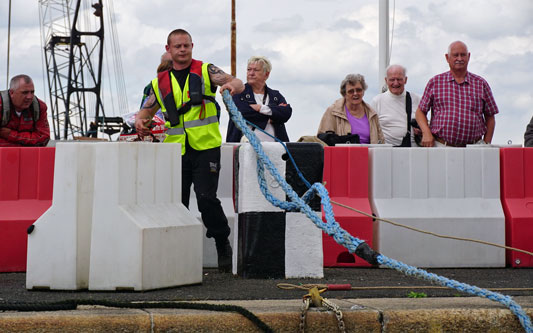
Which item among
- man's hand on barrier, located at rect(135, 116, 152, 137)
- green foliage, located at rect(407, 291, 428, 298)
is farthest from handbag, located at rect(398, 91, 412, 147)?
green foliage, located at rect(407, 291, 428, 298)

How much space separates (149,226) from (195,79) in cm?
162

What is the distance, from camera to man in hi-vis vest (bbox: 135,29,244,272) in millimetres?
7078

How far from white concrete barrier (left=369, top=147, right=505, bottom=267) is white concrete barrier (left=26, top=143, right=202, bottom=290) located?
2.78 metres

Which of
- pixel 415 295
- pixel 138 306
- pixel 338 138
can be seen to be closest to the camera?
pixel 138 306

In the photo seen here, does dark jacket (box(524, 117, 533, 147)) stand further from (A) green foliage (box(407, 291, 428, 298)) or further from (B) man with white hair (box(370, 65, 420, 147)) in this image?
(A) green foliage (box(407, 291, 428, 298))

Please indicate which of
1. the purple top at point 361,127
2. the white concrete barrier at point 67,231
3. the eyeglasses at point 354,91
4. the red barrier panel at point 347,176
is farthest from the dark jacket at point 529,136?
the white concrete barrier at point 67,231

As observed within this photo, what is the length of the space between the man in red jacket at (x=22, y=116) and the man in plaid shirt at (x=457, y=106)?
416cm

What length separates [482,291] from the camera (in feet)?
15.7

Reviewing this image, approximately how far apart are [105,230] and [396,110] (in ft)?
17.0

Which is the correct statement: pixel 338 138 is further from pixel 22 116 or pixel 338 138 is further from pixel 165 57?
pixel 22 116

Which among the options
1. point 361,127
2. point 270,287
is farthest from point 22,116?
point 270,287

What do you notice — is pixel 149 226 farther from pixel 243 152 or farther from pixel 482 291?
pixel 482 291

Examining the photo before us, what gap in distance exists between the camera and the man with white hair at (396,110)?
33.3 ft

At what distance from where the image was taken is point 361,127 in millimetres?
9625
